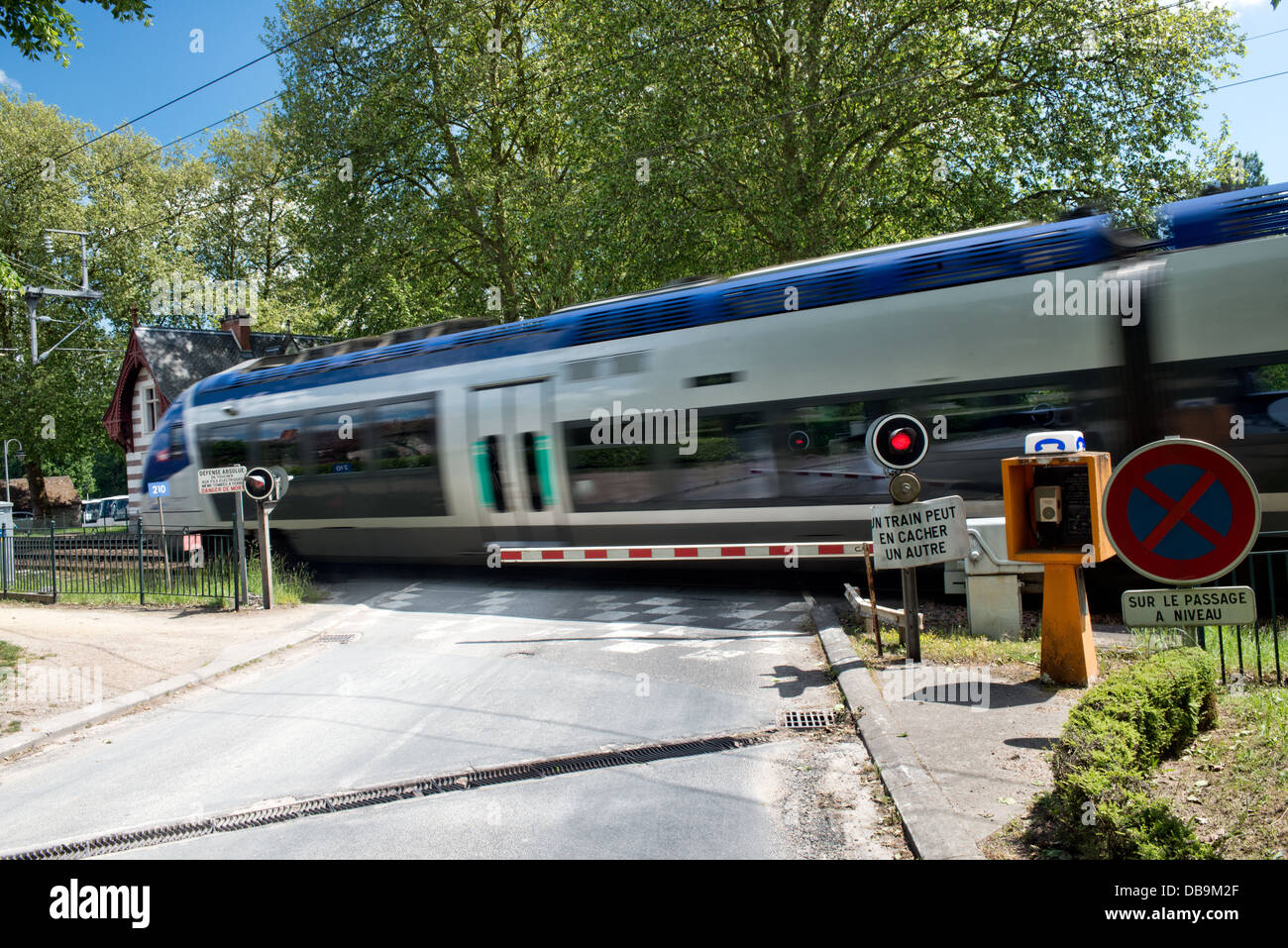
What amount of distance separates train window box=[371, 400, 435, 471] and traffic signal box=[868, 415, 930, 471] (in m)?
8.37

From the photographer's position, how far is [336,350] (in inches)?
643

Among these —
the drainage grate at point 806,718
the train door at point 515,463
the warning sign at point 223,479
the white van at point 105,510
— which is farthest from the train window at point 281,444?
the white van at point 105,510

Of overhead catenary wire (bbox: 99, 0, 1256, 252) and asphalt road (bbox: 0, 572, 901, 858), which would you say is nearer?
asphalt road (bbox: 0, 572, 901, 858)

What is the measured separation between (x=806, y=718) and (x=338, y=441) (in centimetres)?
1092

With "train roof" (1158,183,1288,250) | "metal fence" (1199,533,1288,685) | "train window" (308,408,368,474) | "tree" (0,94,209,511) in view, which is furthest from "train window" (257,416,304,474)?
"tree" (0,94,209,511)

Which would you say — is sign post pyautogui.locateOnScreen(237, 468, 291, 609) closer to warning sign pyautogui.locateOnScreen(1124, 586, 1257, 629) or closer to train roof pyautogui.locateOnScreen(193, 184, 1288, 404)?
train roof pyautogui.locateOnScreen(193, 184, 1288, 404)

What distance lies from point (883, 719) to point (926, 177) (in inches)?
760

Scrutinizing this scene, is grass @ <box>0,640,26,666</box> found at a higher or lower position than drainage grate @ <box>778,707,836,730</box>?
higher

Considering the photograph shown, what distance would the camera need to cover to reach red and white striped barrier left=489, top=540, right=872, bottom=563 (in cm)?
1032

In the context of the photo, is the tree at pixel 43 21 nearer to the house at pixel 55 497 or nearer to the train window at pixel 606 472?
the train window at pixel 606 472

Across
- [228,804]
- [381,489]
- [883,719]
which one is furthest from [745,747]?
[381,489]

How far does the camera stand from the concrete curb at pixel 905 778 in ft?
13.2

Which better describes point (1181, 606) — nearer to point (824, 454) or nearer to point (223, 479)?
point (824, 454)

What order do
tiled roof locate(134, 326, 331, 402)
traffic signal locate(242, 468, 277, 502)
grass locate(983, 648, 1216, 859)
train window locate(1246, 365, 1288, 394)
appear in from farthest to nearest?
tiled roof locate(134, 326, 331, 402), traffic signal locate(242, 468, 277, 502), train window locate(1246, 365, 1288, 394), grass locate(983, 648, 1216, 859)
